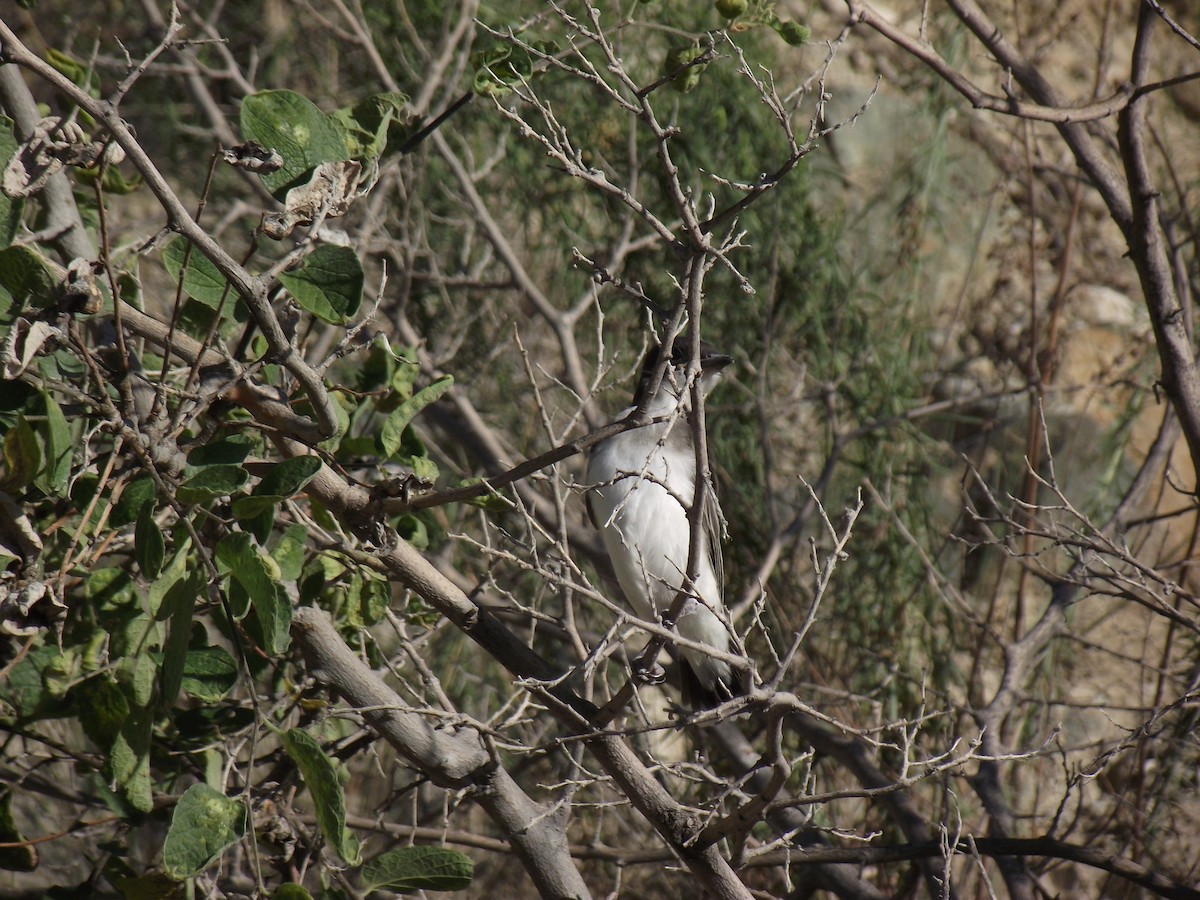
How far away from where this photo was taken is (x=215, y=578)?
1496 millimetres

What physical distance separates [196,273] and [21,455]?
0.36m

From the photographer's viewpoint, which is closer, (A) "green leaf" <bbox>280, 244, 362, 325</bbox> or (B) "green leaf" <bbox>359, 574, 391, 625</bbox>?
(A) "green leaf" <bbox>280, 244, 362, 325</bbox>

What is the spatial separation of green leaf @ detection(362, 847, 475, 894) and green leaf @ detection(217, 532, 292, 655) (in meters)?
0.52

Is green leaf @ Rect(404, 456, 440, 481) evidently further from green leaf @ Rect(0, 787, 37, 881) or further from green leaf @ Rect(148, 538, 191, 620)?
green leaf @ Rect(0, 787, 37, 881)

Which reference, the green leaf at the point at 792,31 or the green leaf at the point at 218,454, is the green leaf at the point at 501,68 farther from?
the green leaf at the point at 218,454

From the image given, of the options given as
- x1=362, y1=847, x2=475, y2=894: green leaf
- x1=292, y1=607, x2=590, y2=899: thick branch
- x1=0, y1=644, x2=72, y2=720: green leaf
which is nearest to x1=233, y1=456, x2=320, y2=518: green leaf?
x1=292, y1=607, x2=590, y2=899: thick branch

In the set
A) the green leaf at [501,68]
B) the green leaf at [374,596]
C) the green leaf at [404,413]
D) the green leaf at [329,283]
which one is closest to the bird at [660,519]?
the green leaf at [374,596]

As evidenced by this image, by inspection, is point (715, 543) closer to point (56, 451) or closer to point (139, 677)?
point (139, 677)

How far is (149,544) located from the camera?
4.99 ft

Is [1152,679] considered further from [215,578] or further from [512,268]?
[215,578]

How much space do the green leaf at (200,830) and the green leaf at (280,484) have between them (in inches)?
16.7

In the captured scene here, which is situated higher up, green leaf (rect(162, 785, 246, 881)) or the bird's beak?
the bird's beak

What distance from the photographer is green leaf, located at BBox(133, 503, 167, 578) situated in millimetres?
1514

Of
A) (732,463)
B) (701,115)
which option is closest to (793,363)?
(732,463)
